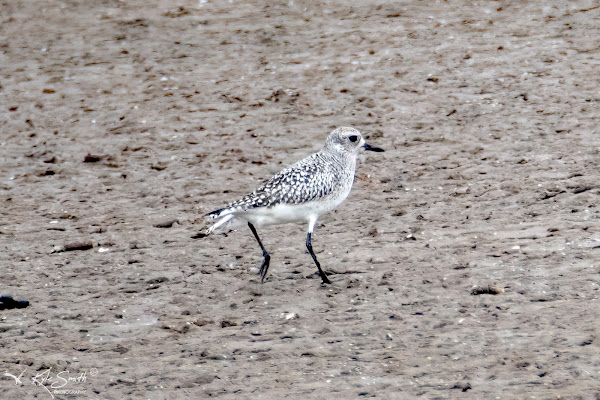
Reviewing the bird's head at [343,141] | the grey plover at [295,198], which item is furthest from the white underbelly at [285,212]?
the bird's head at [343,141]

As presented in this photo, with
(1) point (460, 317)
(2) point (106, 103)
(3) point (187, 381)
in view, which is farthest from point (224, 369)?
(2) point (106, 103)

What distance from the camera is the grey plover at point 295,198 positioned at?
6.51 metres

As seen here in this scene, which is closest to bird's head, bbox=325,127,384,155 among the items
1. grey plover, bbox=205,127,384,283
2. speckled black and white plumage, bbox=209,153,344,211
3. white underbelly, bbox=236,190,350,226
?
grey plover, bbox=205,127,384,283

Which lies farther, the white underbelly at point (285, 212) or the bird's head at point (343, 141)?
the bird's head at point (343, 141)

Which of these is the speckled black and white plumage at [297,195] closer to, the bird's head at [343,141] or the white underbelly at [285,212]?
the white underbelly at [285,212]

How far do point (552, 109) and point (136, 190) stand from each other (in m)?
4.69

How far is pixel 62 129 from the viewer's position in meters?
10.3

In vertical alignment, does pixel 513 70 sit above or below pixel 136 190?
above

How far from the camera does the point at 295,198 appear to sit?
652cm

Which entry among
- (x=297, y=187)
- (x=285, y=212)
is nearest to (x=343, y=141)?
(x=297, y=187)

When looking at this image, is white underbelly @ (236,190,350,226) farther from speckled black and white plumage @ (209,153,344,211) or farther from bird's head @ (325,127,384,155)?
bird's head @ (325,127,384,155)

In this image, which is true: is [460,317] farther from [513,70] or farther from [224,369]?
[513,70]

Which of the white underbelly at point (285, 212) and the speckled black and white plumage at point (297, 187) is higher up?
the speckled black and white plumage at point (297, 187)

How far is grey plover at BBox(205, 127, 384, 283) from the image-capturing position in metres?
6.51
